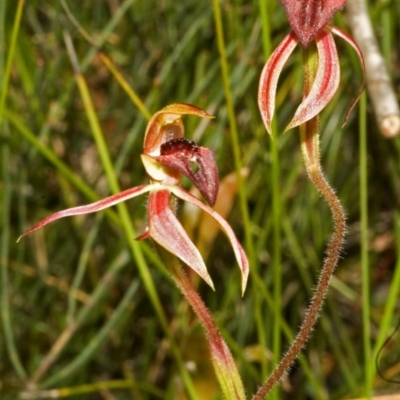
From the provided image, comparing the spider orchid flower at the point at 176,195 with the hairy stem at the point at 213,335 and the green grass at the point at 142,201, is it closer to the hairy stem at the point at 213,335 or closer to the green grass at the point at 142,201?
the hairy stem at the point at 213,335

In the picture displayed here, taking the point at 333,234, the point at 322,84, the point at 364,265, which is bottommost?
the point at 364,265

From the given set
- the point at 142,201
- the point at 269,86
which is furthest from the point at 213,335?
the point at 142,201

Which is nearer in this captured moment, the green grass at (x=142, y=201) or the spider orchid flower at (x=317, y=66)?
the spider orchid flower at (x=317, y=66)

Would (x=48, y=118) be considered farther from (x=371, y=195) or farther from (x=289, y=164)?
(x=371, y=195)

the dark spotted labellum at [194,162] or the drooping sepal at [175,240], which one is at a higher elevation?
the dark spotted labellum at [194,162]

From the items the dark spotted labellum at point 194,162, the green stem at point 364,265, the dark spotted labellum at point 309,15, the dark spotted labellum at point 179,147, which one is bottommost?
the green stem at point 364,265

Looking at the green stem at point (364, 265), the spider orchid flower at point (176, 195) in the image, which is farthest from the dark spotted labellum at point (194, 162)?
the green stem at point (364, 265)

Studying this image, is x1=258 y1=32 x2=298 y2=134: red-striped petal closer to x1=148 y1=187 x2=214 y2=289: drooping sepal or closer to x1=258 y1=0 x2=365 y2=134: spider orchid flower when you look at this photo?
x1=258 y1=0 x2=365 y2=134: spider orchid flower

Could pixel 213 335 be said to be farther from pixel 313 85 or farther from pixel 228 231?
pixel 313 85
